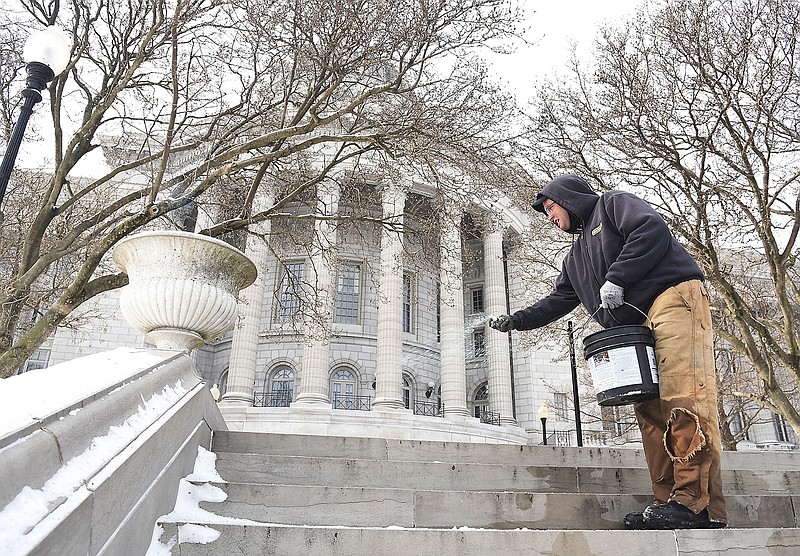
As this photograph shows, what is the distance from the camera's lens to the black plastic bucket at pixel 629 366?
367cm

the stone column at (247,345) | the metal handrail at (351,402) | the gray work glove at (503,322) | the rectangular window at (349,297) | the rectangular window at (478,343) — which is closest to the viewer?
the gray work glove at (503,322)

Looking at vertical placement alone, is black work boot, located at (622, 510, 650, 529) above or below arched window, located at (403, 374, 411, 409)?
below

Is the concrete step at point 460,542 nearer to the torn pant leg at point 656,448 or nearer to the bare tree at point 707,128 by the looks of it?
the torn pant leg at point 656,448

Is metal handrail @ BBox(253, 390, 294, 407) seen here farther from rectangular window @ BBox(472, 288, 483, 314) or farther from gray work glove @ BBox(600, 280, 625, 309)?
gray work glove @ BBox(600, 280, 625, 309)

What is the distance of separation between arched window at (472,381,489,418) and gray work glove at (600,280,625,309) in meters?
31.2

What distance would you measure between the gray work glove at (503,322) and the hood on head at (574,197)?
899 mm

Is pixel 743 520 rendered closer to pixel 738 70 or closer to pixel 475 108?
pixel 475 108

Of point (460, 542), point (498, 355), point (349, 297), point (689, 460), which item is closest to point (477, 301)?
point (498, 355)

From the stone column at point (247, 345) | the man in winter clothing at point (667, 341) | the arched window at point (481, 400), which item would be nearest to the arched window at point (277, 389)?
the stone column at point (247, 345)

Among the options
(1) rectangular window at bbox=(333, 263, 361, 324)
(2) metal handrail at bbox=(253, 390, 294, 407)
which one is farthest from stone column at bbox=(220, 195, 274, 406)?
(1) rectangular window at bbox=(333, 263, 361, 324)

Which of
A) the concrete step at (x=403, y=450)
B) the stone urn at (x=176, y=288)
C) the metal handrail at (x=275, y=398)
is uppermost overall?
the metal handrail at (x=275, y=398)

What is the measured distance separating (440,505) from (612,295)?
1.71 metres

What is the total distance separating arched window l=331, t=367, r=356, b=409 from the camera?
99.0 ft

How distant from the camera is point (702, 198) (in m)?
11.6
